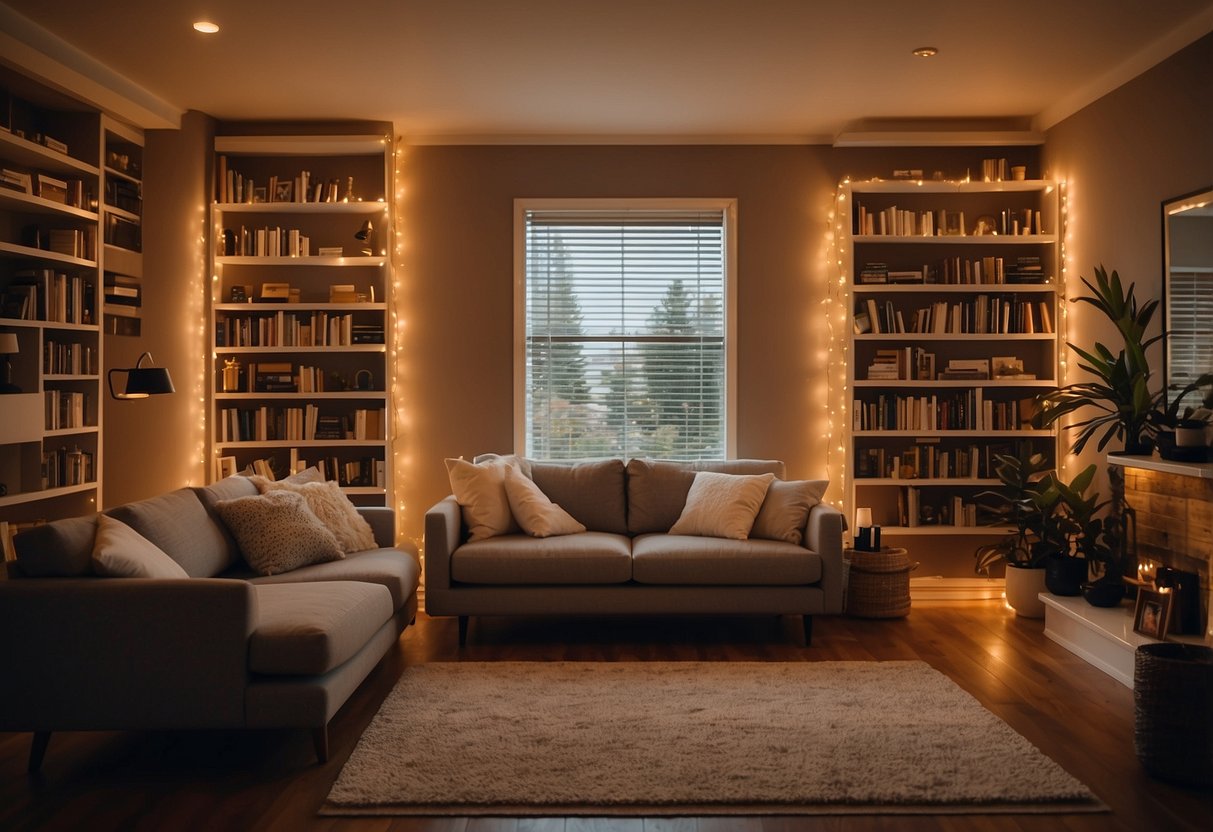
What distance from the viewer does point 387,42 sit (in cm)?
454

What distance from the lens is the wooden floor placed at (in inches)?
109

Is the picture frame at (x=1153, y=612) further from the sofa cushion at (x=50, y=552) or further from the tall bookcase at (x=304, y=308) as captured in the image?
the sofa cushion at (x=50, y=552)

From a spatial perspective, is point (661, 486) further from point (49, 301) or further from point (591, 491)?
point (49, 301)

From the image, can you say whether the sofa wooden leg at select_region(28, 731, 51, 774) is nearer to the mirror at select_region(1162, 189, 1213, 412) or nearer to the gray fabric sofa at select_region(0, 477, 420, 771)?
the gray fabric sofa at select_region(0, 477, 420, 771)

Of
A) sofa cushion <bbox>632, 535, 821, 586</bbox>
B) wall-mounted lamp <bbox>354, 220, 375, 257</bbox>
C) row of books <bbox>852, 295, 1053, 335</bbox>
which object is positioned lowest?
sofa cushion <bbox>632, 535, 821, 586</bbox>

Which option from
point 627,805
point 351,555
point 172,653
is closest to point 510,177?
point 351,555

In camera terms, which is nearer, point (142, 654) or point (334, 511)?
point (142, 654)

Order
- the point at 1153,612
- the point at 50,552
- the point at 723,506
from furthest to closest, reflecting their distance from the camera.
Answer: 1. the point at 723,506
2. the point at 1153,612
3. the point at 50,552

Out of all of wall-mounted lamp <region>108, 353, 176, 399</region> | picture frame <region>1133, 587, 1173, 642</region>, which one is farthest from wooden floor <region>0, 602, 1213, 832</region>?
wall-mounted lamp <region>108, 353, 176, 399</region>

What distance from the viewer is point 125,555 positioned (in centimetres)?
324

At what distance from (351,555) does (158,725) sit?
1.60 meters

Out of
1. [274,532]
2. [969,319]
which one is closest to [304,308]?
[274,532]

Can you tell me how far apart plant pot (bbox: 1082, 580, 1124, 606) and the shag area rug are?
1.13 meters

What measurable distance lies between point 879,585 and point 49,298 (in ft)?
15.3
